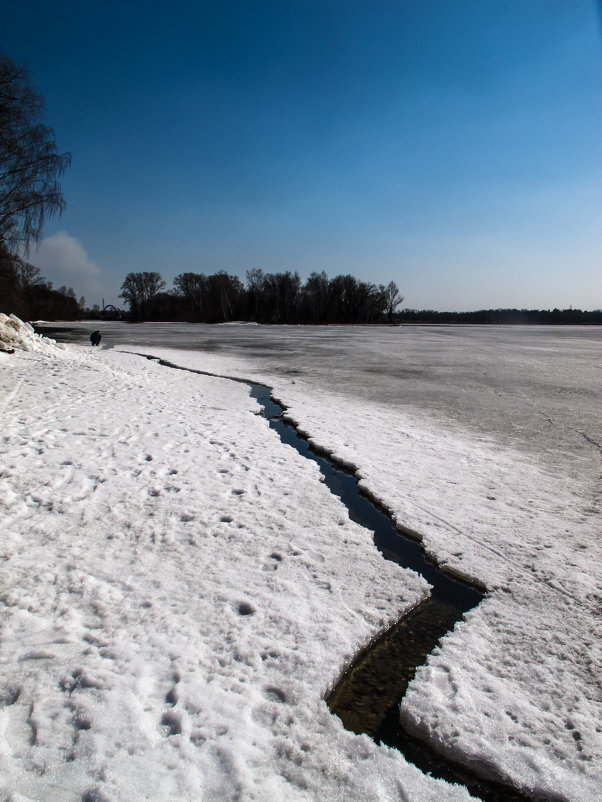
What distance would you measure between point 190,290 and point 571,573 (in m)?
91.7

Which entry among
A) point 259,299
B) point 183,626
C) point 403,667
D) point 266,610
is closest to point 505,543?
point 403,667

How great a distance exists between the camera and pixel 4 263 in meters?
18.9

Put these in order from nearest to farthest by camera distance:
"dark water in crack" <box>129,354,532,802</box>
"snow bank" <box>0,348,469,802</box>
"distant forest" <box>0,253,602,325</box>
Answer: "snow bank" <box>0,348,469,802</box>, "dark water in crack" <box>129,354,532,802</box>, "distant forest" <box>0,253,602,325</box>

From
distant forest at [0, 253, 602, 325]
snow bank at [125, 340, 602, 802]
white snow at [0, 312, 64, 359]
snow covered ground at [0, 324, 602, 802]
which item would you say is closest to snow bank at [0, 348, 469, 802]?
snow covered ground at [0, 324, 602, 802]

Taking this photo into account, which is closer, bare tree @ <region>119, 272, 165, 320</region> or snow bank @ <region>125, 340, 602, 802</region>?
snow bank @ <region>125, 340, 602, 802</region>

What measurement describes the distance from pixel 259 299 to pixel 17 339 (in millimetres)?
72694

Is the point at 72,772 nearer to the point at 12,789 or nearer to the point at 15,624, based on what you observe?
the point at 12,789

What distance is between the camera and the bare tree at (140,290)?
86.5 metres

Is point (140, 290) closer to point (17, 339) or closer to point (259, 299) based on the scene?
point (259, 299)

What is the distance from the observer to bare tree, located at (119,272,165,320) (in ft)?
284

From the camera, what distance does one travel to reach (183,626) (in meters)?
2.45

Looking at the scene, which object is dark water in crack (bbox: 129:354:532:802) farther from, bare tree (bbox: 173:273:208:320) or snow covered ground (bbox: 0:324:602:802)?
bare tree (bbox: 173:273:208:320)

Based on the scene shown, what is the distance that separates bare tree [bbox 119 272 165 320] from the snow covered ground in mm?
87357

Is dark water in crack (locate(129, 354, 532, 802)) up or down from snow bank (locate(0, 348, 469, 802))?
down
